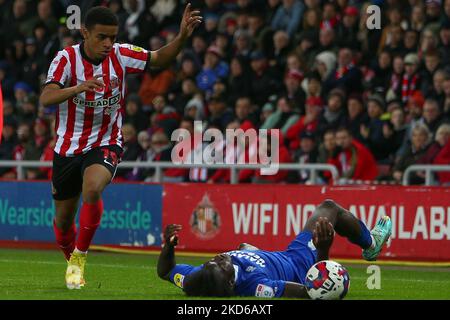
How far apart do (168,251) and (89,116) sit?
207 centimetres

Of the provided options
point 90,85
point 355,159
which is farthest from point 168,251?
point 355,159

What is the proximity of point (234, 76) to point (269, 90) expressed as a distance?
759mm

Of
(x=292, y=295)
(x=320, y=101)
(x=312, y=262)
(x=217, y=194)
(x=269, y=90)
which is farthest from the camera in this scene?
(x=269, y=90)

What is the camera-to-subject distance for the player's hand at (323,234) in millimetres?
9688

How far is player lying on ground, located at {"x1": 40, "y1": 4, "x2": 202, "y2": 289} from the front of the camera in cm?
1127

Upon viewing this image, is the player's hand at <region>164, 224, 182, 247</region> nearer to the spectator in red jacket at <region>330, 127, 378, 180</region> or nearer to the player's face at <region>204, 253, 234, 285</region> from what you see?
the player's face at <region>204, 253, 234, 285</region>

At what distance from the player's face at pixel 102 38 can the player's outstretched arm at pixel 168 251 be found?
215cm

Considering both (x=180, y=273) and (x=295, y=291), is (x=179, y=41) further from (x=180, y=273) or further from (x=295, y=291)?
(x=295, y=291)

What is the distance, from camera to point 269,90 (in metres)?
20.1

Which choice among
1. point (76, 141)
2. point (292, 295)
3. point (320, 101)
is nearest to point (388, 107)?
point (320, 101)

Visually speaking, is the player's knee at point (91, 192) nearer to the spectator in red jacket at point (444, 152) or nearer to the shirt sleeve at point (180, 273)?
the shirt sleeve at point (180, 273)
